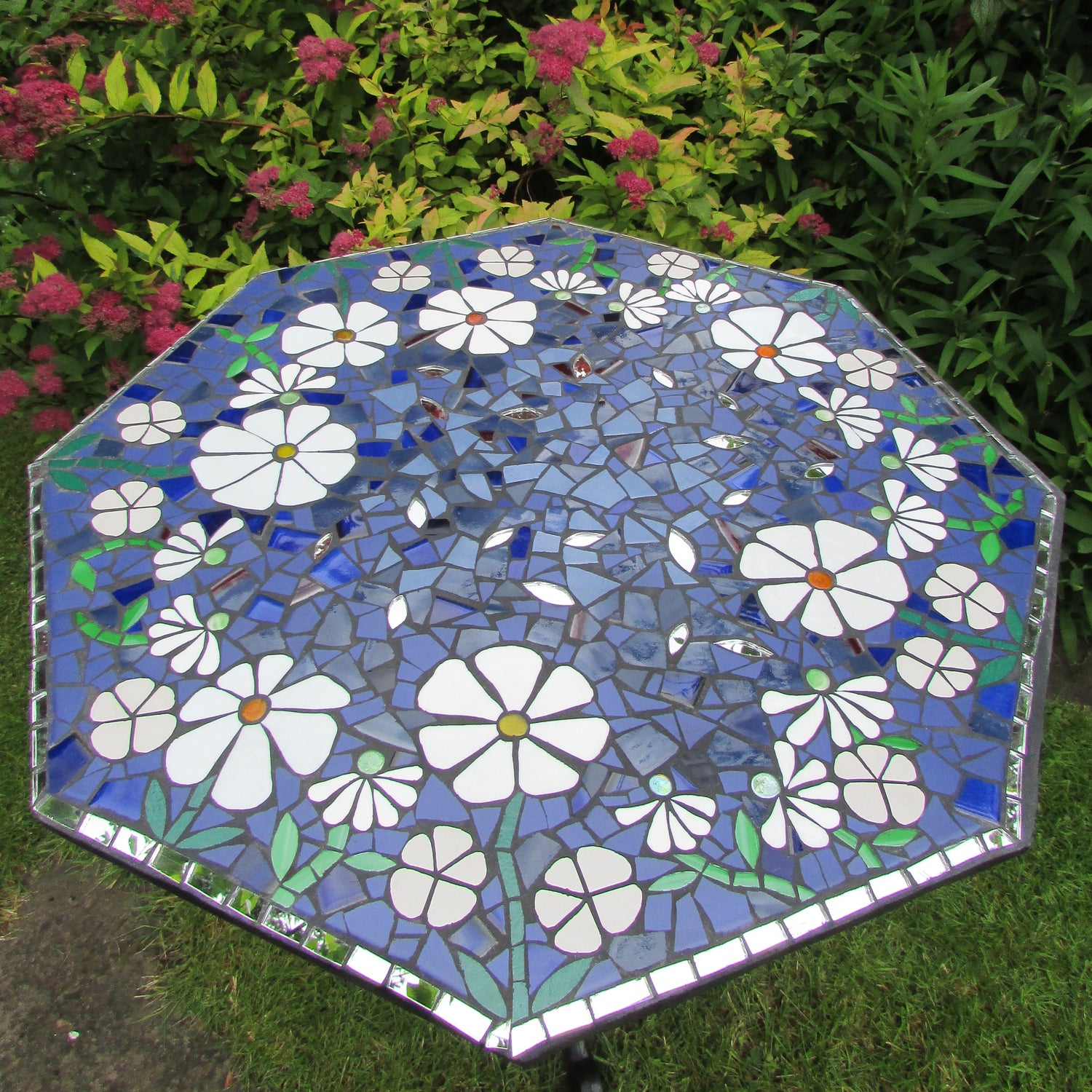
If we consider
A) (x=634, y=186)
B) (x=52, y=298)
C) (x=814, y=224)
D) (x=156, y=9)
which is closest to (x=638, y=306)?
(x=634, y=186)

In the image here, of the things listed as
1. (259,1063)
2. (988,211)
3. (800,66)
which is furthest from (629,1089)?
(800,66)

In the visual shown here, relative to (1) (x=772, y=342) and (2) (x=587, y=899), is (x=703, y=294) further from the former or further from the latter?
(2) (x=587, y=899)

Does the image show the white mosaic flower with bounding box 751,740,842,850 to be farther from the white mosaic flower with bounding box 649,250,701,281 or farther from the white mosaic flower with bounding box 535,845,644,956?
the white mosaic flower with bounding box 649,250,701,281

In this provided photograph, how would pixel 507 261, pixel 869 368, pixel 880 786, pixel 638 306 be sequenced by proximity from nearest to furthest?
pixel 880 786, pixel 869 368, pixel 638 306, pixel 507 261

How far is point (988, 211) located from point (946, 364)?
46 cm

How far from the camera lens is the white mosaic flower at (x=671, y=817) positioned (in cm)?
110

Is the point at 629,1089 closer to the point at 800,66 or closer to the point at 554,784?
the point at 554,784

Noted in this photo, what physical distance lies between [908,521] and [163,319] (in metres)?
1.84

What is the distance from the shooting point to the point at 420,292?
1.94 metres

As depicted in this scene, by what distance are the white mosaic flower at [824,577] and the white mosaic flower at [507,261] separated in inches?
36.1

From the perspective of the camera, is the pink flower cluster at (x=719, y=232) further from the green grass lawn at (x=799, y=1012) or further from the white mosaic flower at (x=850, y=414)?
the green grass lawn at (x=799, y=1012)

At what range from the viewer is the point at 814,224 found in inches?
115

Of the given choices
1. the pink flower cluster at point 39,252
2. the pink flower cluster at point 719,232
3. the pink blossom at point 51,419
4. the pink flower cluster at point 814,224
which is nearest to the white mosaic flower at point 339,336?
the pink flower cluster at point 39,252

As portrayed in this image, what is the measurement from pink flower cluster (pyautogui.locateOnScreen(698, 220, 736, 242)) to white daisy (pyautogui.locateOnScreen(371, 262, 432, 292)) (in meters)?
1.07
